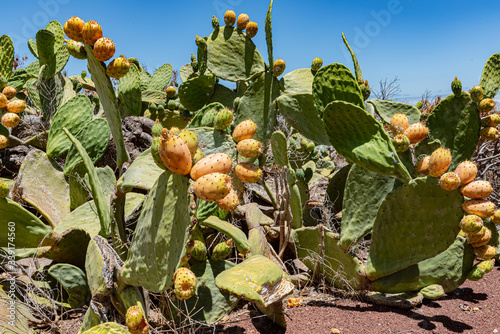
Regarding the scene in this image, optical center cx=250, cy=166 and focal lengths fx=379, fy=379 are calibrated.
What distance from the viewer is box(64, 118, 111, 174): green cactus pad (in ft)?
Answer: 7.93

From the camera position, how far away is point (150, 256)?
135 cm

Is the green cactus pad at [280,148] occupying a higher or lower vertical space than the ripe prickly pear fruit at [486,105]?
lower

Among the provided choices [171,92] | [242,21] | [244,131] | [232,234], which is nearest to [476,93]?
[244,131]

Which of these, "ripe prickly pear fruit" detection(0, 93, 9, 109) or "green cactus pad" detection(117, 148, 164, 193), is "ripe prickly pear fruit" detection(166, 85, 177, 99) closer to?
"ripe prickly pear fruit" detection(0, 93, 9, 109)

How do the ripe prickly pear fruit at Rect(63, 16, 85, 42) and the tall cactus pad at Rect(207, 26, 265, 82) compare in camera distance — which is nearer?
the ripe prickly pear fruit at Rect(63, 16, 85, 42)

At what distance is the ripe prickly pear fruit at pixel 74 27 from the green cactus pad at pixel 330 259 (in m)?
1.61

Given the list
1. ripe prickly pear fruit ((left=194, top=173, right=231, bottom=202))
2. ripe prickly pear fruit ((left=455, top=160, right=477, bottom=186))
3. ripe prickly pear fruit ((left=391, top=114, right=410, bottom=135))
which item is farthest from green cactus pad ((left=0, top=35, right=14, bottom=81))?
ripe prickly pear fruit ((left=455, top=160, right=477, bottom=186))

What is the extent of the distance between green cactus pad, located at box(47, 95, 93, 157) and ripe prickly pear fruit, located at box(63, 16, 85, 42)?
3.66 feet

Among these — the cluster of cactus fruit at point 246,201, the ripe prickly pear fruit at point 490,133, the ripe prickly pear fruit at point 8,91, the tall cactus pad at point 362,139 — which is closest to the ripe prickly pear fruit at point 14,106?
the cluster of cactus fruit at point 246,201

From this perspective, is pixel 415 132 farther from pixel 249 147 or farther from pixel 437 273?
pixel 249 147

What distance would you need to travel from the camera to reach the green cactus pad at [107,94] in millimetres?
1560

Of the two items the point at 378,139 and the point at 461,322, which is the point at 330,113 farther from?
the point at 461,322

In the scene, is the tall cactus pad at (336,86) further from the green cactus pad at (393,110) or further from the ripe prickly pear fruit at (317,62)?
the ripe prickly pear fruit at (317,62)

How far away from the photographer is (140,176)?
5.19 ft
